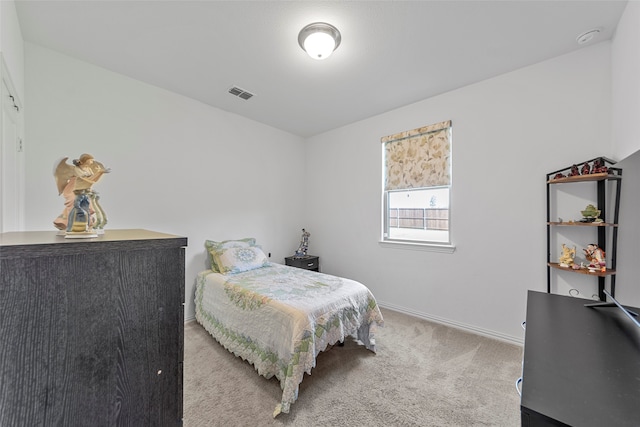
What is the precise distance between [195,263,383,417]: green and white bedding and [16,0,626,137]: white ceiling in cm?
219

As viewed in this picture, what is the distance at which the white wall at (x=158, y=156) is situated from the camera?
7.24 feet

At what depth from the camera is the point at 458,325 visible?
2.85m

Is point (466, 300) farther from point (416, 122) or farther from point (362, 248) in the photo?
point (416, 122)

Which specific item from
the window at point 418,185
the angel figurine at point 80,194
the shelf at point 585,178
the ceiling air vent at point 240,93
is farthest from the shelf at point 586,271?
the ceiling air vent at point 240,93

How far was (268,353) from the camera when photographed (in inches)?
78.1

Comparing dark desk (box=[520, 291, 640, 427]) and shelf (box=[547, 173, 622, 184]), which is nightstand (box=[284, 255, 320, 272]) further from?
shelf (box=[547, 173, 622, 184])

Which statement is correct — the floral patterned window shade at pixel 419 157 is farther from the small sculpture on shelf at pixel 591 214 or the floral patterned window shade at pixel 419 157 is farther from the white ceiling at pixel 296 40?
the small sculpture on shelf at pixel 591 214

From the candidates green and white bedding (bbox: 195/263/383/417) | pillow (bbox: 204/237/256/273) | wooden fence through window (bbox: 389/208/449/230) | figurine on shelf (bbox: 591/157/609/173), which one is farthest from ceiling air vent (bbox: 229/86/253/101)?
figurine on shelf (bbox: 591/157/609/173)

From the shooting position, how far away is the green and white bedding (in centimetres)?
180

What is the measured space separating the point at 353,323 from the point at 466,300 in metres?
1.49

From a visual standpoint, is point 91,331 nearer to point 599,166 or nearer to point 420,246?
point 420,246

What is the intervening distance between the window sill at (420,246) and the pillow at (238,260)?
1.72 metres

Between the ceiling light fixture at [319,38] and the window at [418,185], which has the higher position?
the ceiling light fixture at [319,38]

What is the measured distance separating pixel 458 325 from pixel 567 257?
1280 millimetres
